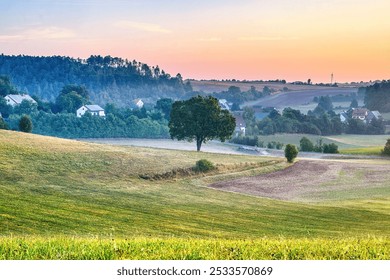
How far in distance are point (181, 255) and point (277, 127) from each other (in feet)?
367

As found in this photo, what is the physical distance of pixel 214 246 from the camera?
774 cm

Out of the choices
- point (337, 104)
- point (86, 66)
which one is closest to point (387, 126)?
point (337, 104)

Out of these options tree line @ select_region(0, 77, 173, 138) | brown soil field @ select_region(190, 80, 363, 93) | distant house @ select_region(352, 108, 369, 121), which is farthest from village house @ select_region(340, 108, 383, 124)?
tree line @ select_region(0, 77, 173, 138)

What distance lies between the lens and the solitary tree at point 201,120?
72688 millimetres

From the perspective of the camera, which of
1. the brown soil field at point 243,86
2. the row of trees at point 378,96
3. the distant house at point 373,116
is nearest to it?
the row of trees at point 378,96

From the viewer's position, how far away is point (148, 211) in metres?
32.4

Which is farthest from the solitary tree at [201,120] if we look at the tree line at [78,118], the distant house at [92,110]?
the distant house at [92,110]

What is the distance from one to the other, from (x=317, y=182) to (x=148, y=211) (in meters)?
24.8

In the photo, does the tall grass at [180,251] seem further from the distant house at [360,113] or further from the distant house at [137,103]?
the distant house at [137,103]

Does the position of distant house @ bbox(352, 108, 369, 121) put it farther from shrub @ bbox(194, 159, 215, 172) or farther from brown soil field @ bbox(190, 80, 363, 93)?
shrub @ bbox(194, 159, 215, 172)

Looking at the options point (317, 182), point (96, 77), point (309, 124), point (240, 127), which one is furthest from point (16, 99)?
point (309, 124)

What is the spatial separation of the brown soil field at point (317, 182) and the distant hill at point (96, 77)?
28.9 m
